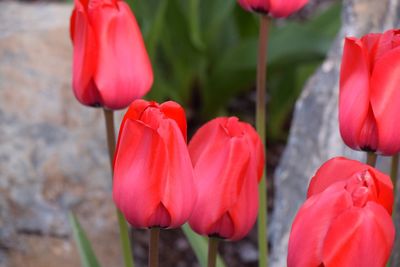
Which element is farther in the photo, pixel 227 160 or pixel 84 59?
pixel 84 59

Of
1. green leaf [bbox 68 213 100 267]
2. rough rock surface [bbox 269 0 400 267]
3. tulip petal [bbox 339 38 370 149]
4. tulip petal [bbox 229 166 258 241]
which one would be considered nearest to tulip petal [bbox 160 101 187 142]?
tulip petal [bbox 229 166 258 241]

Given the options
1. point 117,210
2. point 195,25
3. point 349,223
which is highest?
point 349,223

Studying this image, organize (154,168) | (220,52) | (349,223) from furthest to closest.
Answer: (220,52) < (154,168) < (349,223)

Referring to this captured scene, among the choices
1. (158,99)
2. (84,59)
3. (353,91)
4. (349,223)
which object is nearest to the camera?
(349,223)

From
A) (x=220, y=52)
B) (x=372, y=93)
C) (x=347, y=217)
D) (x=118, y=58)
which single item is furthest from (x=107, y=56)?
(x=220, y=52)

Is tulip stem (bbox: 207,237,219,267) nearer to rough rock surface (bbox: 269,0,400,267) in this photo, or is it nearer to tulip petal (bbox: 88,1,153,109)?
tulip petal (bbox: 88,1,153,109)

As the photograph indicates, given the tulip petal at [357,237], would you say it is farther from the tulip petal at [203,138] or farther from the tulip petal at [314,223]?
the tulip petal at [203,138]

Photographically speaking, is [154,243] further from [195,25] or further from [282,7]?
[195,25]

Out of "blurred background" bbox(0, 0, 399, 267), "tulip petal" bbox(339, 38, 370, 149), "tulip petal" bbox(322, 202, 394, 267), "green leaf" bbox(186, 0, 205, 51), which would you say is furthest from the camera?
"green leaf" bbox(186, 0, 205, 51)
